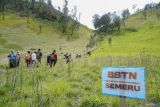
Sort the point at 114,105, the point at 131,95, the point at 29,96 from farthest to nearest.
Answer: the point at 29,96 → the point at 114,105 → the point at 131,95

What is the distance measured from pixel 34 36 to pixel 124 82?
9058cm

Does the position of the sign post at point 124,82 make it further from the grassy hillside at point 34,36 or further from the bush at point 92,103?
the grassy hillside at point 34,36

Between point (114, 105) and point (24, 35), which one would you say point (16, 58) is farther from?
point (24, 35)

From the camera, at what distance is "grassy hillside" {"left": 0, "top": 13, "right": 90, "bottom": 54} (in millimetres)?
82625

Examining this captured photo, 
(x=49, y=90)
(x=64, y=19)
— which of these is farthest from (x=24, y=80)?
(x=64, y=19)

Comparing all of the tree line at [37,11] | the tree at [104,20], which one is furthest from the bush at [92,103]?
the tree at [104,20]

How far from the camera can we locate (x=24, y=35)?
94625 mm

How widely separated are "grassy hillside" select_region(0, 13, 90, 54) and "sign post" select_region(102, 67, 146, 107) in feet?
220

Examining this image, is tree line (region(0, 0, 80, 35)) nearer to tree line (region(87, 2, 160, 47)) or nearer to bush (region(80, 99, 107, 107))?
tree line (region(87, 2, 160, 47))

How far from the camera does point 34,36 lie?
97188 mm

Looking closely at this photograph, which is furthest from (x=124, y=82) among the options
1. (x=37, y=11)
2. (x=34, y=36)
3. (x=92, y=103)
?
(x=37, y=11)

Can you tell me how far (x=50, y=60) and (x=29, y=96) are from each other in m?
16.6

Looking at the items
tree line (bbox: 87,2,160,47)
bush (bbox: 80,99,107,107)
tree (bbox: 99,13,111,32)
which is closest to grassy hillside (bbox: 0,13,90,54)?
tree line (bbox: 87,2,160,47)

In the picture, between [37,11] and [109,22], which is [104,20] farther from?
[37,11]
